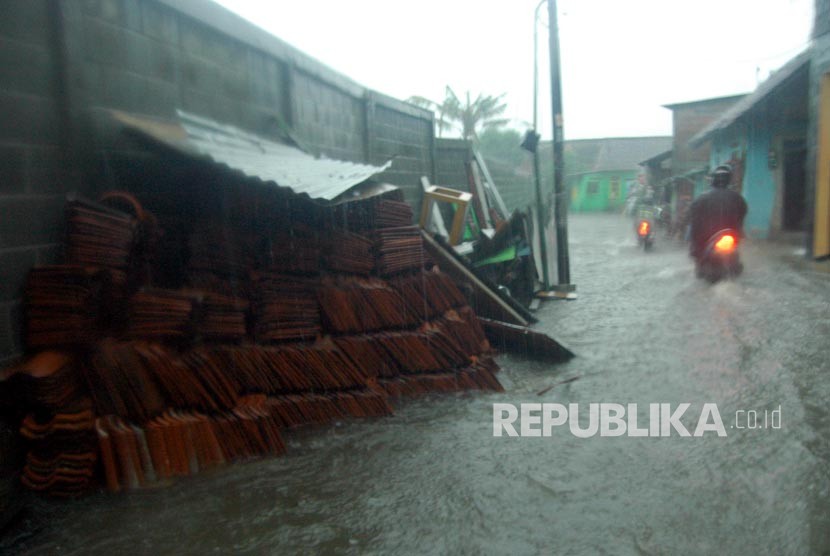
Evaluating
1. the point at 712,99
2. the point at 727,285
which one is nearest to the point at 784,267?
the point at 727,285

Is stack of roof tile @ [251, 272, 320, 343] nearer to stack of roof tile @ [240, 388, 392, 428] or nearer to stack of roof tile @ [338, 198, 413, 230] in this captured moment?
stack of roof tile @ [240, 388, 392, 428]

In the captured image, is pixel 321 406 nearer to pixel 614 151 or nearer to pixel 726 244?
pixel 726 244

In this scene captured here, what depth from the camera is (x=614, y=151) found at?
50.0 meters

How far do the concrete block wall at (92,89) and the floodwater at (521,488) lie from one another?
1207 millimetres

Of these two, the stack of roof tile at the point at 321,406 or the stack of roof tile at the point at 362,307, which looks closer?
the stack of roof tile at the point at 321,406

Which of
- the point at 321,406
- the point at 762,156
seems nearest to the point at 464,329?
the point at 321,406

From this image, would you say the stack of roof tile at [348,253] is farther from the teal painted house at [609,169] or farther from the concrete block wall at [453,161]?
the teal painted house at [609,169]

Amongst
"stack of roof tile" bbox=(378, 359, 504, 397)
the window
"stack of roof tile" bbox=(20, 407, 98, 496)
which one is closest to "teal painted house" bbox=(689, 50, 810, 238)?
"stack of roof tile" bbox=(378, 359, 504, 397)

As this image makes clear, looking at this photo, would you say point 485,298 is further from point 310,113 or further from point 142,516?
point 142,516

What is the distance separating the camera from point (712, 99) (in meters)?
27.5

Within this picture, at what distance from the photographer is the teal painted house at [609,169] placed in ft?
155

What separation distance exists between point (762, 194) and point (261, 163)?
52.1ft

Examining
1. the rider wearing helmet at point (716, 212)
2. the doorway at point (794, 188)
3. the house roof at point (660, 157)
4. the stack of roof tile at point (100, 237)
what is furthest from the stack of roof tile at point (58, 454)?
the house roof at point (660, 157)

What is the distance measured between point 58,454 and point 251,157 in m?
2.25
